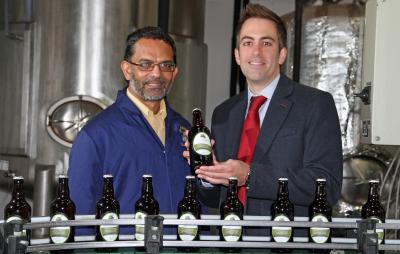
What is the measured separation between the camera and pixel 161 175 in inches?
102

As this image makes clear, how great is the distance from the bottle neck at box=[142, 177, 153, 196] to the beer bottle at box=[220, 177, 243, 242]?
9.0 inches

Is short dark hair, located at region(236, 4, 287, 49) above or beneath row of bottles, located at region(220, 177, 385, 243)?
above

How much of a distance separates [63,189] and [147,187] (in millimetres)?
259

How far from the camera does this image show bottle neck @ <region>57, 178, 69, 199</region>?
2.40 m

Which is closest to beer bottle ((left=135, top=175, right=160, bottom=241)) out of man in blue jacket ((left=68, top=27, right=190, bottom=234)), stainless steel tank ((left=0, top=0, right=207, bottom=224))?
man in blue jacket ((left=68, top=27, right=190, bottom=234))

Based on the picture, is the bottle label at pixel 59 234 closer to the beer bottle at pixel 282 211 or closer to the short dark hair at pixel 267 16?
the beer bottle at pixel 282 211

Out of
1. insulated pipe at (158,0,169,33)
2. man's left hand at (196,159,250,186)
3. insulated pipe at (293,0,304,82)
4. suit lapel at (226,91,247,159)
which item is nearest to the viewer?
man's left hand at (196,159,250,186)

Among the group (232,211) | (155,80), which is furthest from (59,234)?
(155,80)

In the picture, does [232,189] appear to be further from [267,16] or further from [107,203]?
[267,16]

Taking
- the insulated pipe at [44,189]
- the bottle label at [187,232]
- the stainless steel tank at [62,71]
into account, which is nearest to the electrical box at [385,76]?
the bottle label at [187,232]

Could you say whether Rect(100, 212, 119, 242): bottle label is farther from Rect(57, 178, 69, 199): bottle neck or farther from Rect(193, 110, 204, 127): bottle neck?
Rect(193, 110, 204, 127): bottle neck

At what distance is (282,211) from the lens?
2.46 meters

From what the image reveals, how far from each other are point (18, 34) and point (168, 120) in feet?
6.37

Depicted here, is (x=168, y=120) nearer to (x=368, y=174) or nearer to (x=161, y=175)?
(x=161, y=175)
